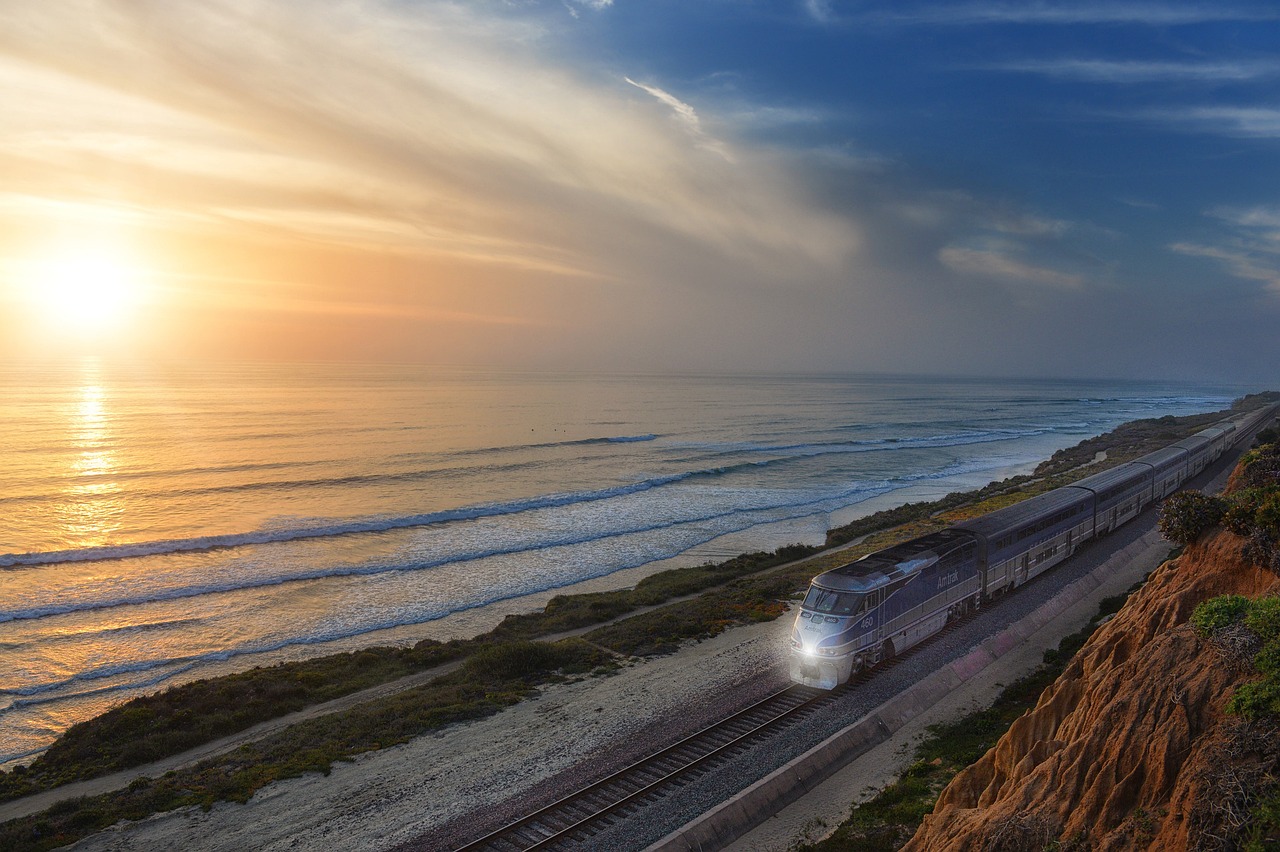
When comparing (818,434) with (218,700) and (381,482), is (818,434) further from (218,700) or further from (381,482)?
(218,700)

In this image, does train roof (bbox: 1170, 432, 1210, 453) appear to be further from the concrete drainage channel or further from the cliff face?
the cliff face

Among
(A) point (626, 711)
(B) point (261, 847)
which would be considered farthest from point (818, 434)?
Result: (B) point (261, 847)

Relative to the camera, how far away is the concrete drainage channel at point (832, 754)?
45.1 feet

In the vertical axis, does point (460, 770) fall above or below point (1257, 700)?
below

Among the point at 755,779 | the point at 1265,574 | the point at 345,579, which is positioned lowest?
the point at 345,579

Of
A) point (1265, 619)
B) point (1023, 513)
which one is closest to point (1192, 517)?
point (1265, 619)

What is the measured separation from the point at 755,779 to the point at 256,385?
647 feet

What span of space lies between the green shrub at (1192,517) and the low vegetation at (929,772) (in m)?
6.45

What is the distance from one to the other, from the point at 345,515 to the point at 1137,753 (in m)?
51.8

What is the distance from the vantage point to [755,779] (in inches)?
609

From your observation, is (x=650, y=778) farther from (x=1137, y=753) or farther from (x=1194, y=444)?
(x=1194, y=444)

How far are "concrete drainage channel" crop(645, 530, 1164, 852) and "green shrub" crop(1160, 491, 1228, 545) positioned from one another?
8.22 metres

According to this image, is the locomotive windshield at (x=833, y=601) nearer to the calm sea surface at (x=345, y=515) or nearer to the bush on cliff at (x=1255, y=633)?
the bush on cliff at (x=1255, y=633)

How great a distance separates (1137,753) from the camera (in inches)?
350
